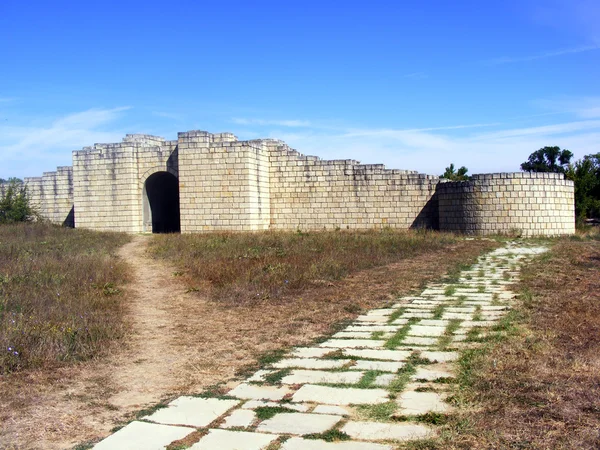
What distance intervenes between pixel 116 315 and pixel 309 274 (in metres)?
3.76

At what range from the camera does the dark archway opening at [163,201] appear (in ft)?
73.7

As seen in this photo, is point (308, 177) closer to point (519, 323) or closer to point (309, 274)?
point (309, 274)

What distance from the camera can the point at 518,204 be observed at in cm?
1819

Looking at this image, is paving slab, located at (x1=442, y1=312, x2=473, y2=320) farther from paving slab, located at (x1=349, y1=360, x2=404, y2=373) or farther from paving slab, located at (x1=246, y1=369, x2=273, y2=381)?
paving slab, located at (x1=246, y1=369, x2=273, y2=381)

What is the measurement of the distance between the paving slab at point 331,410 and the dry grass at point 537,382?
74cm

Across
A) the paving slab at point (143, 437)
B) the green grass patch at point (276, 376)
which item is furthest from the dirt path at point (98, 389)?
the green grass patch at point (276, 376)

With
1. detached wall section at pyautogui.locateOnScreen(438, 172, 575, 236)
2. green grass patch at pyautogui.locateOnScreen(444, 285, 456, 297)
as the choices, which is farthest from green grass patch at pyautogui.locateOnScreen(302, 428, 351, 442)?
detached wall section at pyautogui.locateOnScreen(438, 172, 575, 236)

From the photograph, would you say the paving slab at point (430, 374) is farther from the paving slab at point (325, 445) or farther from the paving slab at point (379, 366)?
the paving slab at point (325, 445)

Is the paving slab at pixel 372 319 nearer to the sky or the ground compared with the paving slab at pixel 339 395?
nearer to the sky

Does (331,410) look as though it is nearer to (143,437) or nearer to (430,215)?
(143,437)

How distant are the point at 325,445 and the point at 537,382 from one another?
5.79ft

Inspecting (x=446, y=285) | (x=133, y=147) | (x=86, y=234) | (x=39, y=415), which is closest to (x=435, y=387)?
(x=39, y=415)

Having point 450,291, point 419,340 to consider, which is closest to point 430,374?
point 419,340

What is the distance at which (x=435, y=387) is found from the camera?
443 centimetres
